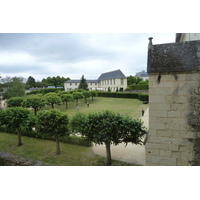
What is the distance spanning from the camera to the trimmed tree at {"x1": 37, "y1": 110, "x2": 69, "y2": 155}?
334 inches

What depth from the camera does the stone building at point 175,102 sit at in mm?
3934

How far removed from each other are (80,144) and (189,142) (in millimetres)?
7807

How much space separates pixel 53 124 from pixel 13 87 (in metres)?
28.6

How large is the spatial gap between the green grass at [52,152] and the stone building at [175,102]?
376cm

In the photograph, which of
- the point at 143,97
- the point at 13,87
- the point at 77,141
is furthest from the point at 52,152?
the point at 13,87

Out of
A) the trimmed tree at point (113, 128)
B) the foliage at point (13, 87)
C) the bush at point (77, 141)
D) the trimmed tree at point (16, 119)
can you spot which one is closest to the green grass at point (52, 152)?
the bush at point (77, 141)

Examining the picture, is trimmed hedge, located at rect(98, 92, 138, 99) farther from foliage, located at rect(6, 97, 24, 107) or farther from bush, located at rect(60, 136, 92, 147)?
bush, located at rect(60, 136, 92, 147)

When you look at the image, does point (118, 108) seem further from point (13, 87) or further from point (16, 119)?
point (13, 87)

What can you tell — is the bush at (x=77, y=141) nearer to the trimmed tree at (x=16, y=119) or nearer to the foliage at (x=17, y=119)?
the foliage at (x=17, y=119)

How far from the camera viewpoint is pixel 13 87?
3080 cm

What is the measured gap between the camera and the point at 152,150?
453cm

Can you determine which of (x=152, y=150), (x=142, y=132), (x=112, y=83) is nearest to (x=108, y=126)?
(x=142, y=132)

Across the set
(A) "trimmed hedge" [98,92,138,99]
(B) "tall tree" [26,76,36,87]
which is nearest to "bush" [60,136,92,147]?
(A) "trimmed hedge" [98,92,138,99]

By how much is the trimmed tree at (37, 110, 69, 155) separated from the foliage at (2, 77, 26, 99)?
89.6ft
